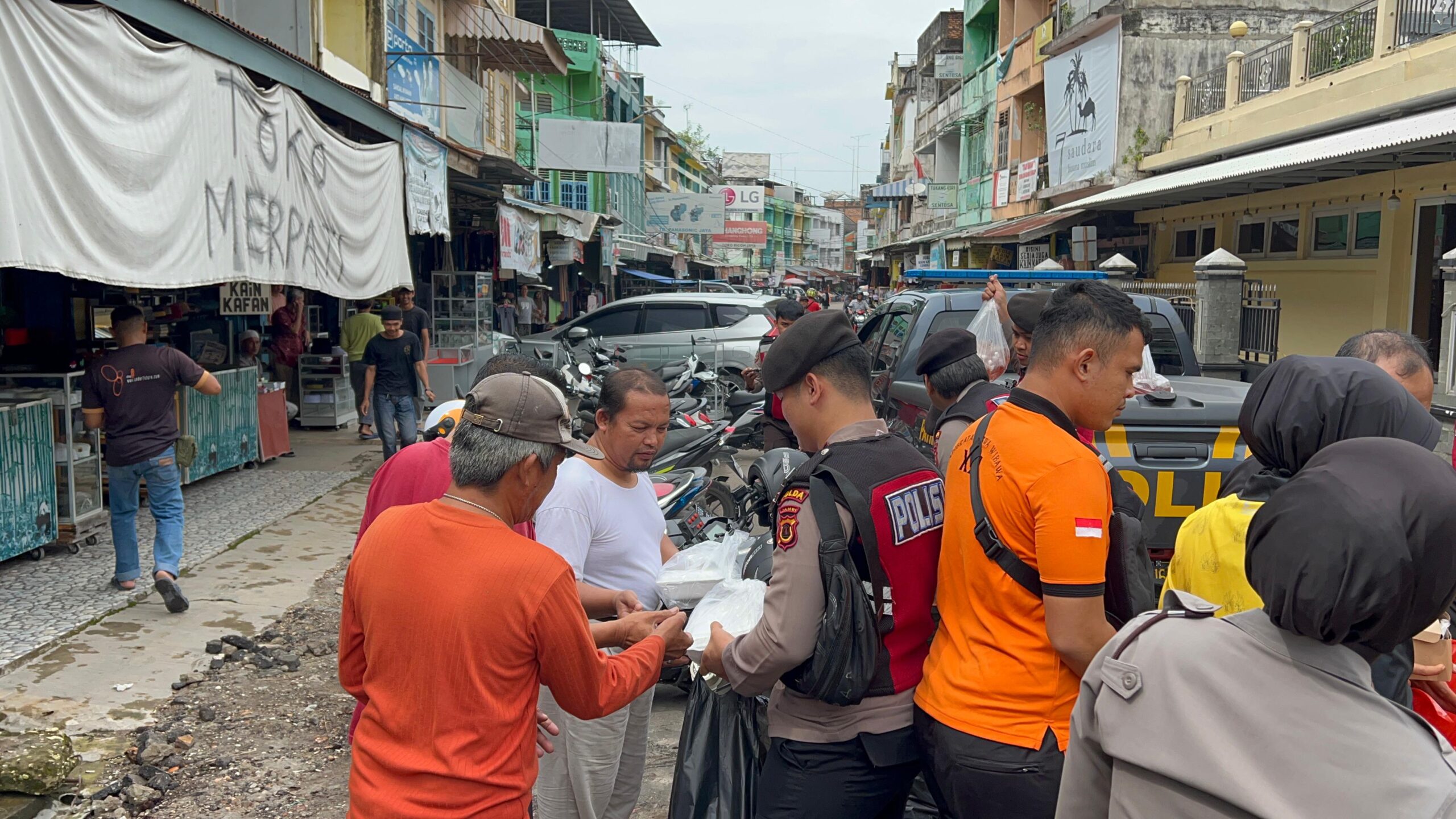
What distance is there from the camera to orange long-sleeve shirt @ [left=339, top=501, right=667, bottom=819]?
198 cm

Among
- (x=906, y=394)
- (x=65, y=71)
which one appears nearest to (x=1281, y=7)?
(x=906, y=394)

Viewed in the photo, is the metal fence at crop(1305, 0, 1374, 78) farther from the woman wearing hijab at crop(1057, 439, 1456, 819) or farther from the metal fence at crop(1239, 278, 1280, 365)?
the woman wearing hijab at crop(1057, 439, 1456, 819)

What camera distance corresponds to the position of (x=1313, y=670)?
4.13ft

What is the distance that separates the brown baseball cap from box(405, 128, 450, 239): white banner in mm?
8990

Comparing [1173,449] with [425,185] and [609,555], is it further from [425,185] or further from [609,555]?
[425,185]

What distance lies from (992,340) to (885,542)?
3598 millimetres

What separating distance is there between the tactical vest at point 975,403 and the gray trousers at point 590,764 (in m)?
1.57

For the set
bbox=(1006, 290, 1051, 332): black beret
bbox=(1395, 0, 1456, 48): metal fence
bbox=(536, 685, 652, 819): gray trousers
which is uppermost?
bbox=(1395, 0, 1456, 48): metal fence

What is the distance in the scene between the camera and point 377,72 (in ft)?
41.4

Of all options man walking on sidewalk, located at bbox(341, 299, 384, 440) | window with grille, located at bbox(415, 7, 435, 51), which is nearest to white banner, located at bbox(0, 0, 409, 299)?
man walking on sidewalk, located at bbox(341, 299, 384, 440)

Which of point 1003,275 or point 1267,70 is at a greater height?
point 1267,70

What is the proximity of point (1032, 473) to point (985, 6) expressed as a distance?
32.7 m

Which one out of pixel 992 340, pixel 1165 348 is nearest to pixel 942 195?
pixel 1165 348

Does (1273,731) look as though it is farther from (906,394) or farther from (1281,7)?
(1281,7)
